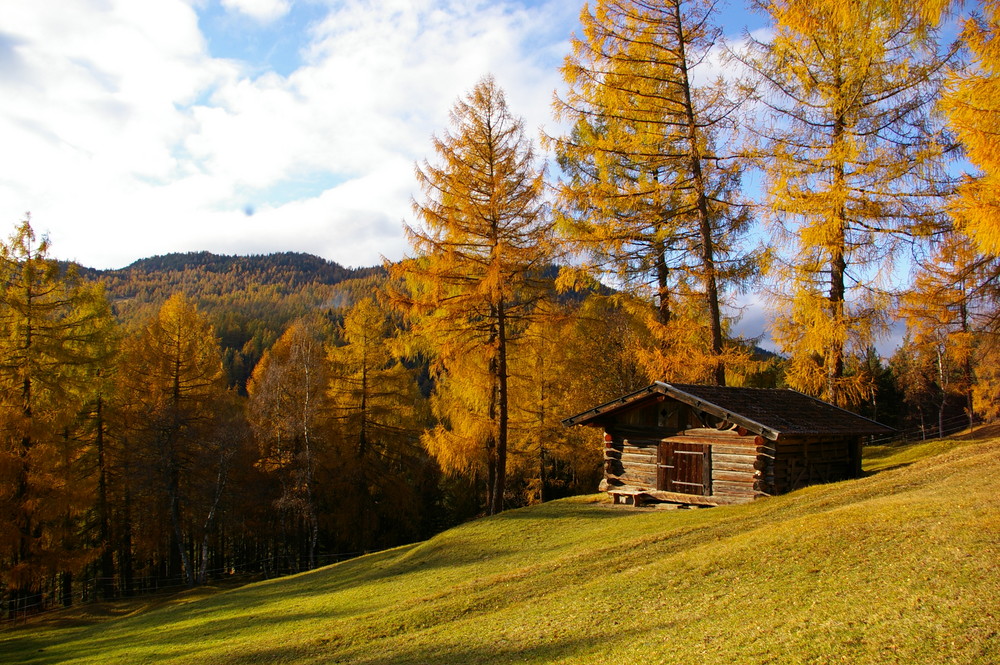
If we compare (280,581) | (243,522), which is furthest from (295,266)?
(280,581)

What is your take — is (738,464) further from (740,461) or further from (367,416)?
(367,416)

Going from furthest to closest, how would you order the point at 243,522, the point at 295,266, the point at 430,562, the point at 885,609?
the point at 295,266 → the point at 243,522 → the point at 430,562 → the point at 885,609

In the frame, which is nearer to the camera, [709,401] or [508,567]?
[508,567]

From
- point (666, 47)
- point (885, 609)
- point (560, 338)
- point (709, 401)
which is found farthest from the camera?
point (560, 338)

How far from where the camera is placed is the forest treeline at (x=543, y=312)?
17078 millimetres

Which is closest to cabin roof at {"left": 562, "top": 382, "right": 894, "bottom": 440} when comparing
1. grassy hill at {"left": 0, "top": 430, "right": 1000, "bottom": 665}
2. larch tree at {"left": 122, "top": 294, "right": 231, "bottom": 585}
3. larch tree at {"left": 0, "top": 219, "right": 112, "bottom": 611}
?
grassy hill at {"left": 0, "top": 430, "right": 1000, "bottom": 665}

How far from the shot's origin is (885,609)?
615cm

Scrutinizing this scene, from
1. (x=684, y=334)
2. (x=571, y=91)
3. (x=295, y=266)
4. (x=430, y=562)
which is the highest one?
(x=295, y=266)

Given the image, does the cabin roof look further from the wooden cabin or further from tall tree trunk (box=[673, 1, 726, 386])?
tall tree trunk (box=[673, 1, 726, 386])

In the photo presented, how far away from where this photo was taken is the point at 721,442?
17.1 meters

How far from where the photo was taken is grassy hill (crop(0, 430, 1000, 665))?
19.5 ft

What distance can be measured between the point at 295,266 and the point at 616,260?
622ft

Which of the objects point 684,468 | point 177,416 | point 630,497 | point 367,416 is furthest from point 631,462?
point 177,416

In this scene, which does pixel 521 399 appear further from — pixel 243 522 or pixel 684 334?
pixel 243 522
